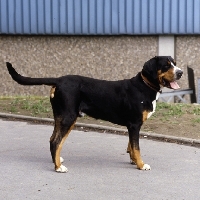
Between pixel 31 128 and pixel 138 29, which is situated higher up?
pixel 138 29

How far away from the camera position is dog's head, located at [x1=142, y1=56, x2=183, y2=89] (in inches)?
299

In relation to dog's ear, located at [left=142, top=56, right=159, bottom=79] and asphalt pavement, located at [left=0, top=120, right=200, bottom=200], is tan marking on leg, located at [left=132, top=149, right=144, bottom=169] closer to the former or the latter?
asphalt pavement, located at [left=0, top=120, right=200, bottom=200]

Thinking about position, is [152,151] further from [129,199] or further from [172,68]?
[129,199]

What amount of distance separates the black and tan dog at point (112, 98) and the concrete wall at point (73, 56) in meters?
6.02

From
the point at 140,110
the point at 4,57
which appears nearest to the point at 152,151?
the point at 140,110

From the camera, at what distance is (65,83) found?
Result: 776cm

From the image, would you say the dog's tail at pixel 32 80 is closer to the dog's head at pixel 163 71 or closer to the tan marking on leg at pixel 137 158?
the dog's head at pixel 163 71

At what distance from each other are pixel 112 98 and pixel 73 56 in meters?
6.32

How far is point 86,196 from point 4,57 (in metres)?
8.11

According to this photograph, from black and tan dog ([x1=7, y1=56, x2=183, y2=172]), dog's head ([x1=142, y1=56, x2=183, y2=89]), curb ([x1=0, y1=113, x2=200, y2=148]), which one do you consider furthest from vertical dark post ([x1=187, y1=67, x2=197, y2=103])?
dog's head ([x1=142, y1=56, x2=183, y2=89])

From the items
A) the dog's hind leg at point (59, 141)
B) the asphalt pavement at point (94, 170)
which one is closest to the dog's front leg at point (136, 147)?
the asphalt pavement at point (94, 170)

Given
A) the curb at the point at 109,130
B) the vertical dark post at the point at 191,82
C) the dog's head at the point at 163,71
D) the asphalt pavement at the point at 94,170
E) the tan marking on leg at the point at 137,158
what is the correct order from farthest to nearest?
the vertical dark post at the point at 191,82 < the curb at the point at 109,130 < the tan marking on leg at the point at 137,158 < the dog's head at the point at 163,71 < the asphalt pavement at the point at 94,170

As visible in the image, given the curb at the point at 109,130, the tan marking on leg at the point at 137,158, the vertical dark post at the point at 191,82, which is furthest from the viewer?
the vertical dark post at the point at 191,82

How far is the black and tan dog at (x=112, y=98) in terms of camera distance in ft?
25.2
